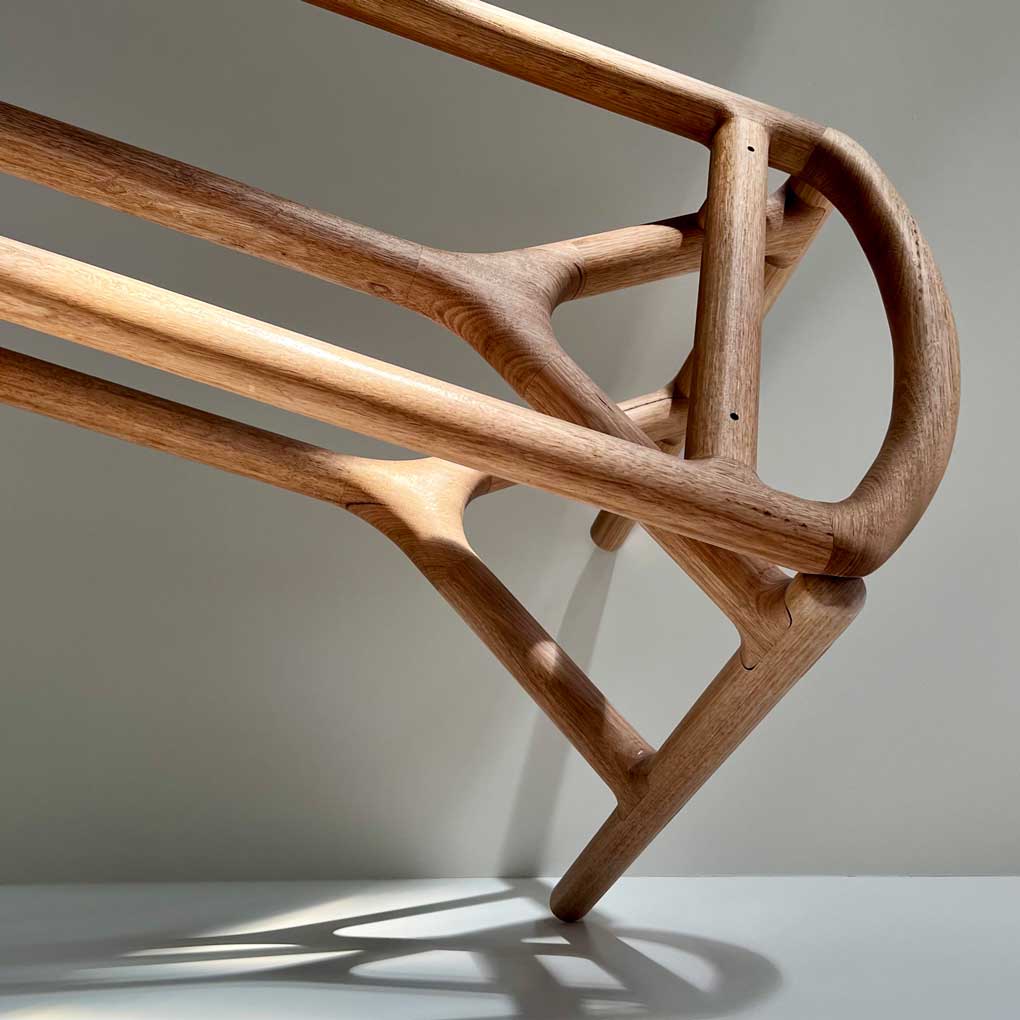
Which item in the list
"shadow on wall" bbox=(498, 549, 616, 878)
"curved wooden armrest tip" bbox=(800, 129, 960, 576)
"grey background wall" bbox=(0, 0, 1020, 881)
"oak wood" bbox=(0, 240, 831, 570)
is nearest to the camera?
"oak wood" bbox=(0, 240, 831, 570)

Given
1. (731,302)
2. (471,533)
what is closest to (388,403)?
(731,302)

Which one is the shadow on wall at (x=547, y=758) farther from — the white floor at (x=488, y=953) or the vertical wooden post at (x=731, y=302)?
the vertical wooden post at (x=731, y=302)

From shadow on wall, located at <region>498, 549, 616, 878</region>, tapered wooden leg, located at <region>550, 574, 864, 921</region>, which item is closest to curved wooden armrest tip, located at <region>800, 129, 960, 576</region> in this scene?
tapered wooden leg, located at <region>550, 574, 864, 921</region>

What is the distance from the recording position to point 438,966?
28.2 inches

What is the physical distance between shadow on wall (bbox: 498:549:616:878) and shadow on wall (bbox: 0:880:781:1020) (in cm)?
21

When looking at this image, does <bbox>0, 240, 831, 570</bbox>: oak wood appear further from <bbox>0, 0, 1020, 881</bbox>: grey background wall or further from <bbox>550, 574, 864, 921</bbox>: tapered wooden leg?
<bbox>0, 0, 1020, 881</bbox>: grey background wall

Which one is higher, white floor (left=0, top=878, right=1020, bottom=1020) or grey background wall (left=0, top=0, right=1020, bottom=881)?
grey background wall (left=0, top=0, right=1020, bottom=881)

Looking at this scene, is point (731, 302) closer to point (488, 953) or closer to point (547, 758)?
point (488, 953)

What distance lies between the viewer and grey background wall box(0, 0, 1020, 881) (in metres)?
0.96

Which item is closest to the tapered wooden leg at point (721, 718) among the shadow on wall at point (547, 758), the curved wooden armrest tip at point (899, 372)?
the curved wooden armrest tip at point (899, 372)

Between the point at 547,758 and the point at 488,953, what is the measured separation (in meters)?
0.36

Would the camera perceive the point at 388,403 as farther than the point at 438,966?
No

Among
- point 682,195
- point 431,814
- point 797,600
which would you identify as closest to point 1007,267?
point 682,195

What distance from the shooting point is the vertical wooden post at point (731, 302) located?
59 cm
